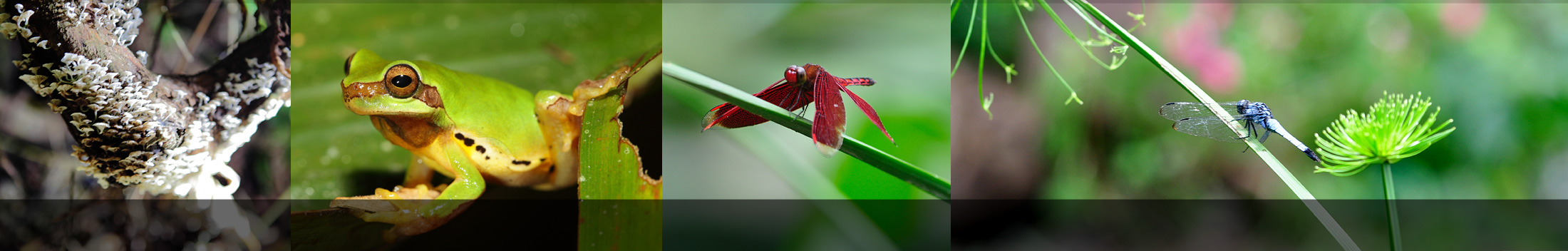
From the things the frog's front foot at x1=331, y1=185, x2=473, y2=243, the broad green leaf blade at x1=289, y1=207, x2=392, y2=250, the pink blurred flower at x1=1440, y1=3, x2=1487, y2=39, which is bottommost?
the broad green leaf blade at x1=289, y1=207, x2=392, y2=250

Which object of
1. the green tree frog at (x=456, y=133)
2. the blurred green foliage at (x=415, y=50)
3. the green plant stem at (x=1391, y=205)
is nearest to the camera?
the green plant stem at (x=1391, y=205)

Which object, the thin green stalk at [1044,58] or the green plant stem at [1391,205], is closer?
the green plant stem at [1391,205]

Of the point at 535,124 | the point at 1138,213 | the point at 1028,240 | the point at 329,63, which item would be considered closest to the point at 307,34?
the point at 329,63

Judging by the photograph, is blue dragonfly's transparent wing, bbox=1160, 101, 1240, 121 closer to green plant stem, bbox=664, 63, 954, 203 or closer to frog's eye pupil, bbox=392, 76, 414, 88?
green plant stem, bbox=664, 63, 954, 203

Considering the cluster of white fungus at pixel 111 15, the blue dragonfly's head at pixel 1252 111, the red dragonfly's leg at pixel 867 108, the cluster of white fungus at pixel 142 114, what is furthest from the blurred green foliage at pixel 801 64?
the cluster of white fungus at pixel 111 15

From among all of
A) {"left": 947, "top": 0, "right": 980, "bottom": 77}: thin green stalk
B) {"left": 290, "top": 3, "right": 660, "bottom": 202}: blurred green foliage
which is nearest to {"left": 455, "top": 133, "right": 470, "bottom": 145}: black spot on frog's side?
{"left": 290, "top": 3, "right": 660, "bottom": 202}: blurred green foliage

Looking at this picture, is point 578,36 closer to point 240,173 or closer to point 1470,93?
point 240,173

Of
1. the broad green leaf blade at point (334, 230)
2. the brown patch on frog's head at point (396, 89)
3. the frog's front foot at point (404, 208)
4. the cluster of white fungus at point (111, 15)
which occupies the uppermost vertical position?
the cluster of white fungus at point (111, 15)

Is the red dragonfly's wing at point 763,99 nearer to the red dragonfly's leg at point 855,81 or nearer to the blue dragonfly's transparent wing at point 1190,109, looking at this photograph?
the red dragonfly's leg at point 855,81
